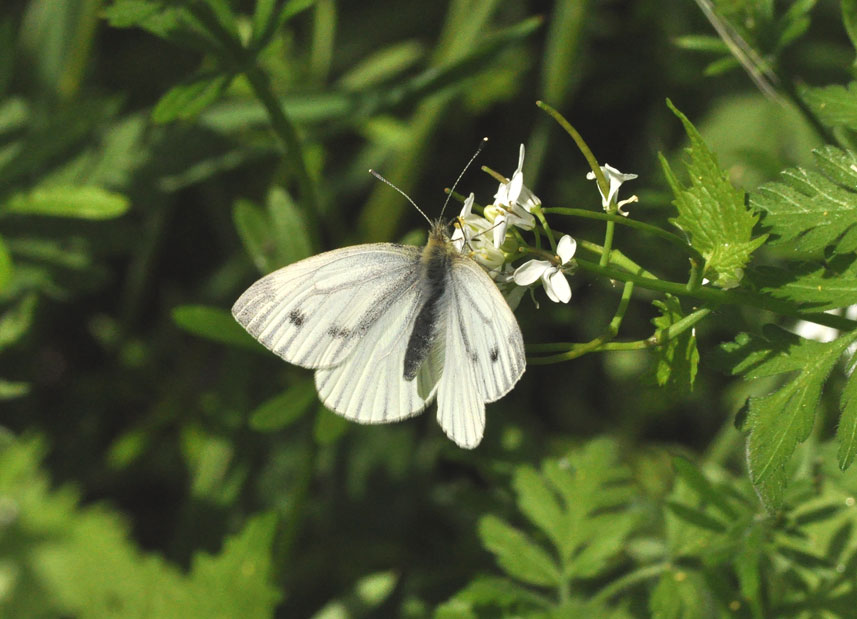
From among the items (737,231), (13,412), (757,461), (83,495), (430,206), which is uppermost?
(737,231)

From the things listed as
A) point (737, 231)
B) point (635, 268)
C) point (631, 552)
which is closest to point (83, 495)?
point (631, 552)

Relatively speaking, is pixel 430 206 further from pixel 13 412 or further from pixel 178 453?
pixel 13 412

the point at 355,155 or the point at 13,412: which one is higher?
the point at 355,155

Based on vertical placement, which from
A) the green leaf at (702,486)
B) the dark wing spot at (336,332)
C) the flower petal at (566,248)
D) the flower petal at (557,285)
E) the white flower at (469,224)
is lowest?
the green leaf at (702,486)

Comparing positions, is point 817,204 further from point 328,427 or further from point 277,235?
point 277,235

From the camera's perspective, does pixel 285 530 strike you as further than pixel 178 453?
No

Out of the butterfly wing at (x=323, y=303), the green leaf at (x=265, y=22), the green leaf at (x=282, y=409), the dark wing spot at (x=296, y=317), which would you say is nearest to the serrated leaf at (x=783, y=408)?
the butterfly wing at (x=323, y=303)

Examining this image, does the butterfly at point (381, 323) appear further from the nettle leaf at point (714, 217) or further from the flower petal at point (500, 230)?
the nettle leaf at point (714, 217)

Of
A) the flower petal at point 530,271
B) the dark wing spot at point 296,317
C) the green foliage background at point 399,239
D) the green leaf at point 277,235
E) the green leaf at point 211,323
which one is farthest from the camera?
the green leaf at point 277,235
